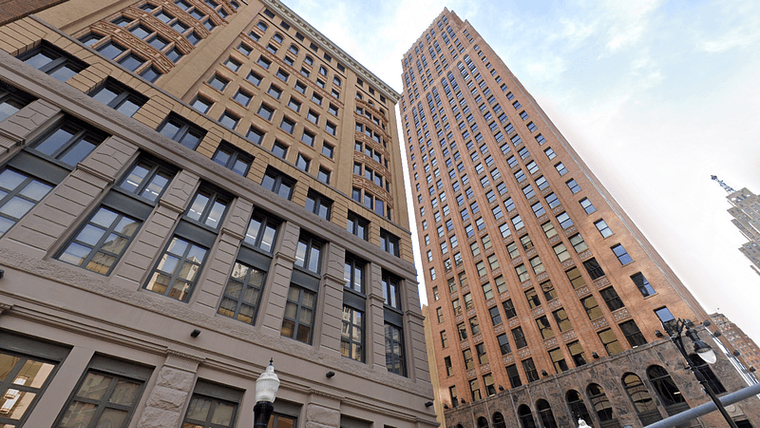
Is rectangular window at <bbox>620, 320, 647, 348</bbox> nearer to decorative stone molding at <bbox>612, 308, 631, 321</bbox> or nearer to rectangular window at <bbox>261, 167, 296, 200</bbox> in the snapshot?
decorative stone molding at <bbox>612, 308, 631, 321</bbox>

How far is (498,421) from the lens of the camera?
125 feet

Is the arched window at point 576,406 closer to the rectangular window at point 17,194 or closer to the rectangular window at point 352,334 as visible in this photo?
the rectangular window at point 352,334

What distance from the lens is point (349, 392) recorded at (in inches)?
553

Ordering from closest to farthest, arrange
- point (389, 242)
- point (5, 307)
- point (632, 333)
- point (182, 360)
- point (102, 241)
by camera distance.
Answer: point (5, 307), point (182, 360), point (102, 241), point (389, 242), point (632, 333)

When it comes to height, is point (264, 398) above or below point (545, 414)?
below

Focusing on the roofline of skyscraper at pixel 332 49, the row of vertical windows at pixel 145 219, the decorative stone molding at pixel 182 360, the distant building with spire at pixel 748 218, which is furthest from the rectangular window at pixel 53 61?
the distant building with spire at pixel 748 218

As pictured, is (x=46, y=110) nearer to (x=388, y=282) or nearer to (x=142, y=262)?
(x=142, y=262)

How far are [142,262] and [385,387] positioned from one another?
10.5 meters

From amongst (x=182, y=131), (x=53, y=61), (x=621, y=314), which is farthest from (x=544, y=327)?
(x=53, y=61)

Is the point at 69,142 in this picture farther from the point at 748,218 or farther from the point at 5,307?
the point at 748,218

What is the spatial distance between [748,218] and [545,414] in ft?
745

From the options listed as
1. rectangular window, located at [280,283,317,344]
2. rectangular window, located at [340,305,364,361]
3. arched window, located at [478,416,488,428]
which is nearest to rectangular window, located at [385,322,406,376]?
rectangular window, located at [340,305,364,361]

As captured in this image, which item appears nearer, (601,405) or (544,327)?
(601,405)

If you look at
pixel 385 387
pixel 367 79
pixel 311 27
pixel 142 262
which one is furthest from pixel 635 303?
pixel 311 27
